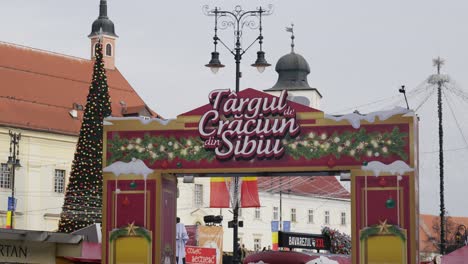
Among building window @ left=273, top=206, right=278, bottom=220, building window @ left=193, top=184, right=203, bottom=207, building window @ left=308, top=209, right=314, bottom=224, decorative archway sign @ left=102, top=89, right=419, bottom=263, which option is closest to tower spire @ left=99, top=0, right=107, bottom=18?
building window @ left=193, top=184, right=203, bottom=207

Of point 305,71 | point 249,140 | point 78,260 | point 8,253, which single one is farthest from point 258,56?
point 305,71

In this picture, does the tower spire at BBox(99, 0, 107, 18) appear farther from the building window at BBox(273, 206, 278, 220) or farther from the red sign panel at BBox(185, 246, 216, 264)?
the red sign panel at BBox(185, 246, 216, 264)

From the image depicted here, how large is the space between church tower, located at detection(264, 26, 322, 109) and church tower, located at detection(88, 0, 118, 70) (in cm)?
3071

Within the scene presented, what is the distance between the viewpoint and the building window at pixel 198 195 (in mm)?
102625

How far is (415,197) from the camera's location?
35.2 metres

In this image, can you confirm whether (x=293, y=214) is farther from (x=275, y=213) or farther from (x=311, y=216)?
(x=311, y=216)

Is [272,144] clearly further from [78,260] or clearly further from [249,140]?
[78,260]

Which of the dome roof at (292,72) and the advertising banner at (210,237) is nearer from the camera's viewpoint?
the advertising banner at (210,237)

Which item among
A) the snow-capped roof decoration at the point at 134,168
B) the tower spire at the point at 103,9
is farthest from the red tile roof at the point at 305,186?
the snow-capped roof decoration at the point at 134,168

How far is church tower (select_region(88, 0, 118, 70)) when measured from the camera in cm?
10481

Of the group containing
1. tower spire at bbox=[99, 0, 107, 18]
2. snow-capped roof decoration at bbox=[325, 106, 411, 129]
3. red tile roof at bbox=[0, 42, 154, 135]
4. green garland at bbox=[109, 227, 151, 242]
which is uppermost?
tower spire at bbox=[99, 0, 107, 18]

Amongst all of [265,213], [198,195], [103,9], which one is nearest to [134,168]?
[198,195]

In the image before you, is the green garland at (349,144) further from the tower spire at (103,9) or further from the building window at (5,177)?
the tower spire at (103,9)

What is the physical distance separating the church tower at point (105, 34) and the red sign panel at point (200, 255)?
199 ft
